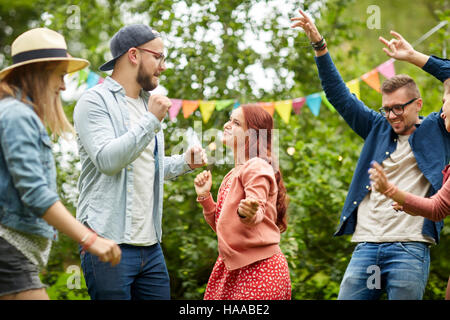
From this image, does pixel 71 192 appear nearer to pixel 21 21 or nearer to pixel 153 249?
pixel 153 249

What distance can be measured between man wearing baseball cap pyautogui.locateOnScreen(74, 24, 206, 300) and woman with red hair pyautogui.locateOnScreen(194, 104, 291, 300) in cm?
34

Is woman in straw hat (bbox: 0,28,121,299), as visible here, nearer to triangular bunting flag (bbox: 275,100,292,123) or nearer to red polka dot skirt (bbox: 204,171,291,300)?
red polka dot skirt (bbox: 204,171,291,300)

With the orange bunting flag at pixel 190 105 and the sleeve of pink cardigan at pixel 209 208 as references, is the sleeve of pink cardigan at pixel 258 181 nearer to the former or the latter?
the sleeve of pink cardigan at pixel 209 208

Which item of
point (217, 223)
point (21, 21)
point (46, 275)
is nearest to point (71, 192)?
point (46, 275)

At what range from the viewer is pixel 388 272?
117 inches

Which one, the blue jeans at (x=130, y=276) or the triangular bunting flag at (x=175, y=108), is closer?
the blue jeans at (x=130, y=276)

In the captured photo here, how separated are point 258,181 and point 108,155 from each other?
2.73ft

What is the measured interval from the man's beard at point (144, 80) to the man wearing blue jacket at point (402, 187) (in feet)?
3.42

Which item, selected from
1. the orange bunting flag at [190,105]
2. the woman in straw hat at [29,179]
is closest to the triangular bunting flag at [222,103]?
the orange bunting flag at [190,105]

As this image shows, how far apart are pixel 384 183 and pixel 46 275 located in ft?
14.1

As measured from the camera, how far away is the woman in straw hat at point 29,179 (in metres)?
2.13

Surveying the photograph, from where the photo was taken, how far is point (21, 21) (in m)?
11.8

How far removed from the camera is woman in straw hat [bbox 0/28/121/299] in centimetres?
213

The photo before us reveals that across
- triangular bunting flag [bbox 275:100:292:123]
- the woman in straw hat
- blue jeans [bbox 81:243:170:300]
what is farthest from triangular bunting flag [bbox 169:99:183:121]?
the woman in straw hat
